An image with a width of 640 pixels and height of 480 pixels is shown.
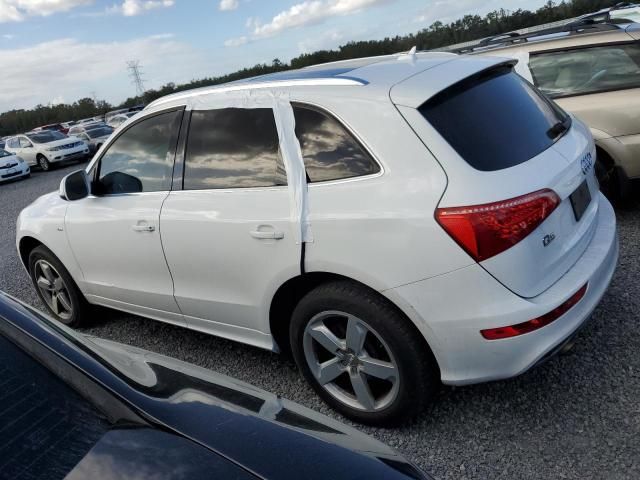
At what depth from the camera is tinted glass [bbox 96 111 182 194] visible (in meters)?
3.45

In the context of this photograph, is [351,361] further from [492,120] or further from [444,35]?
[444,35]

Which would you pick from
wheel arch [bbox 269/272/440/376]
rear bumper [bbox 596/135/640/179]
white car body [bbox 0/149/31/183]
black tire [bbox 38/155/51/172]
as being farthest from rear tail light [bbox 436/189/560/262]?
black tire [bbox 38/155/51/172]

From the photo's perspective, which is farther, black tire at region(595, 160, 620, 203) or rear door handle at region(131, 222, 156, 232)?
black tire at region(595, 160, 620, 203)

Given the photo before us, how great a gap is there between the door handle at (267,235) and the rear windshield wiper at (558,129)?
1.42 m

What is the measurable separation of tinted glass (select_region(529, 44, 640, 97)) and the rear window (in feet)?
8.04

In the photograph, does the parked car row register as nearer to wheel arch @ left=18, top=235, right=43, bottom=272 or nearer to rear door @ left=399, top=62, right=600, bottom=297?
wheel arch @ left=18, top=235, right=43, bottom=272

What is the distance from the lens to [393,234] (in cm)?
242

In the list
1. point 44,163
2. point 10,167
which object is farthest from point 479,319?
point 44,163

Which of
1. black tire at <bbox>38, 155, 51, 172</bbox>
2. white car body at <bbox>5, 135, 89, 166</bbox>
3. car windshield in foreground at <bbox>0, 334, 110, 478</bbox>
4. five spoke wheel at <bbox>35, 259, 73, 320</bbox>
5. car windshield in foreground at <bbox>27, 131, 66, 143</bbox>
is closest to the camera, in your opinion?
car windshield in foreground at <bbox>0, 334, 110, 478</bbox>

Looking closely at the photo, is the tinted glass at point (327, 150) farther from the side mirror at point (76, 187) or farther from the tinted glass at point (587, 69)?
the tinted glass at point (587, 69)

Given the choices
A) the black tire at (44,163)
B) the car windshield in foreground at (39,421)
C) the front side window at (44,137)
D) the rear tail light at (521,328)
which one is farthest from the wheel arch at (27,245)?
the front side window at (44,137)

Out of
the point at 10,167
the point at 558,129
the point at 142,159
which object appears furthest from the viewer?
the point at 10,167

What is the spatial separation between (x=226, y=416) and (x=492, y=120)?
71.2 inches

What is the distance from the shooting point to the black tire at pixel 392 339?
2523mm
